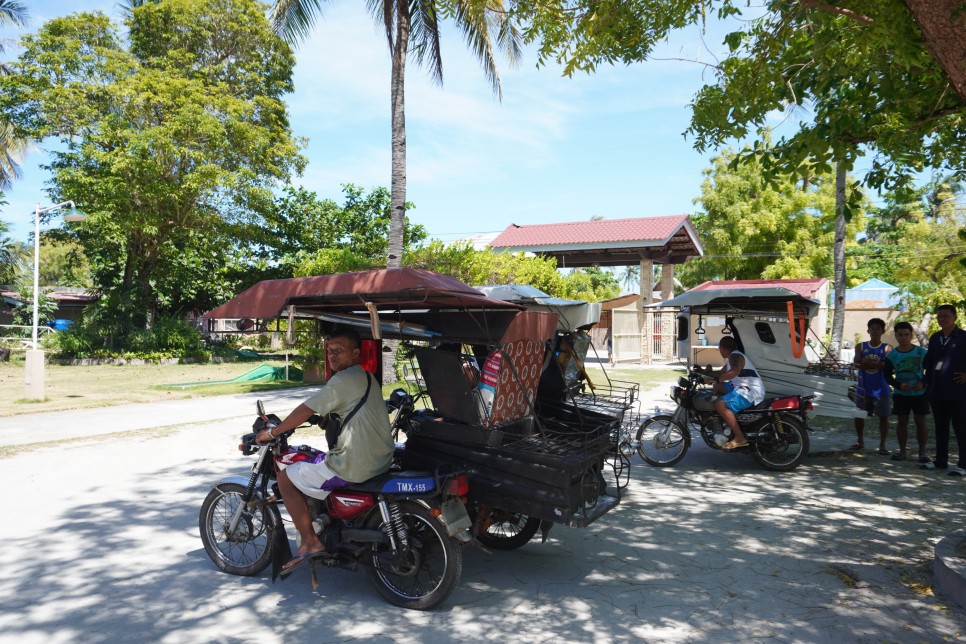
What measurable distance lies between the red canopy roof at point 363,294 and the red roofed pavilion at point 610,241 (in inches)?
904

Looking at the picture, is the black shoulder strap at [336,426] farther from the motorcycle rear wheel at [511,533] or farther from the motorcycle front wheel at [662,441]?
the motorcycle front wheel at [662,441]

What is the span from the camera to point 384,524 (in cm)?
425

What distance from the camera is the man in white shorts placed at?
4.29 metres

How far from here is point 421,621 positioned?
405 cm

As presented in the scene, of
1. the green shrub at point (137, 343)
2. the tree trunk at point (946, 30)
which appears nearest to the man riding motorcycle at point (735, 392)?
the tree trunk at point (946, 30)

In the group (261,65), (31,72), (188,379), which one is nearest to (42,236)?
(31,72)

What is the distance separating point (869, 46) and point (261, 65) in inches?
1025

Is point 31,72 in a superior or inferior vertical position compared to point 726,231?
superior

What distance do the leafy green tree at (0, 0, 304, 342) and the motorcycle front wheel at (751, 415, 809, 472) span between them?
70.6 ft

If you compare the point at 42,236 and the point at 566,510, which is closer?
the point at 566,510

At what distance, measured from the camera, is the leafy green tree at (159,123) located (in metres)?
23.8

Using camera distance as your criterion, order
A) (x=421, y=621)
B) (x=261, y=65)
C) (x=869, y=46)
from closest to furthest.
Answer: (x=421, y=621) → (x=869, y=46) → (x=261, y=65)

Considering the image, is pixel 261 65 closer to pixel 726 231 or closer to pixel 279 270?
pixel 279 270

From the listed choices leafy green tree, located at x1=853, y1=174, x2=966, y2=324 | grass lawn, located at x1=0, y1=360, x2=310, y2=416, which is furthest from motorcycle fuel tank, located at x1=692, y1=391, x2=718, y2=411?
grass lawn, located at x1=0, y1=360, x2=310, y2=416
